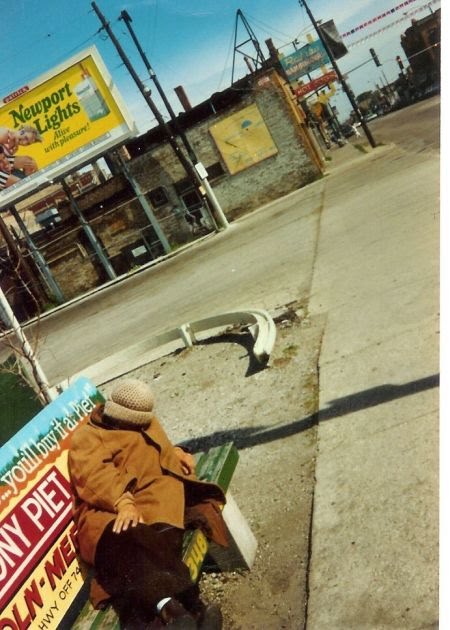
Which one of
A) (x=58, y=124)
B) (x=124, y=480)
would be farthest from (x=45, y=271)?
(x=124, y=480)

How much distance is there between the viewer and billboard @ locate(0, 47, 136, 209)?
23.3 metres

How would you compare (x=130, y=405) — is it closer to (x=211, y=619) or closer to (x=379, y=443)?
(x=211, y=619)

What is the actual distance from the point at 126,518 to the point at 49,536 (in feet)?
1.90

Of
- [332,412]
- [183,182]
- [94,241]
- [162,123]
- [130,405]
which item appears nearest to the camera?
[130,405]

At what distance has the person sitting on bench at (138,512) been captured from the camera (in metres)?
2.27

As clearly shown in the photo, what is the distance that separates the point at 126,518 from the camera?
2334 millimetres

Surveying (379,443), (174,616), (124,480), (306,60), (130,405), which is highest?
(306,60)

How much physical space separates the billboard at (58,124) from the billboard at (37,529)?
2243cm

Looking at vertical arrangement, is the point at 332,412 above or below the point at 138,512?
below

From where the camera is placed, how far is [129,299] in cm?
1702

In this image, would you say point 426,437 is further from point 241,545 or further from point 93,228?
point 93,228

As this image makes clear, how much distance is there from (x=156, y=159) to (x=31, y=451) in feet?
80.2

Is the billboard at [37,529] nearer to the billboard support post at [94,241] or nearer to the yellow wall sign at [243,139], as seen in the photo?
the yellow wall sign at [243,139]

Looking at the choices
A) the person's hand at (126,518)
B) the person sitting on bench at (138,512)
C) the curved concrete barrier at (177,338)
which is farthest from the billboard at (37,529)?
the curved concrete barrier at (177,338)
